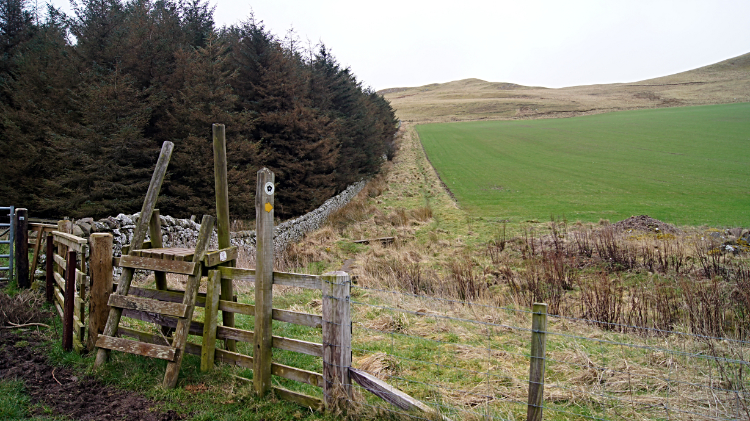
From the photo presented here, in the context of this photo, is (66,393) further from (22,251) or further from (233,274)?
(22,251)

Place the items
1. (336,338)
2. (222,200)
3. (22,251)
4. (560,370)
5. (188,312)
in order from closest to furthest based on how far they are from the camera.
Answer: (336,338), (188,312), (222,200), (560,370), (22,251)

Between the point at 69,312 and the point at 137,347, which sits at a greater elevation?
the point at 69,312

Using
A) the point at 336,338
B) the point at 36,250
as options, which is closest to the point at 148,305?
the point at 336,338

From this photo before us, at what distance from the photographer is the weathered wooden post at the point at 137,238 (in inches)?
205

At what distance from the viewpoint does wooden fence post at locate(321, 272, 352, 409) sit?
168 inches

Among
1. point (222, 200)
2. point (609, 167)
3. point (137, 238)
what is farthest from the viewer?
point (609, 167)

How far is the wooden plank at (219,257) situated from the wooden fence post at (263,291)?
71 centimetres

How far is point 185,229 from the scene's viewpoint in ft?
41.4

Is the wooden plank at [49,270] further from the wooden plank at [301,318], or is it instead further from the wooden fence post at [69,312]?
the wooden plank at [301,318]

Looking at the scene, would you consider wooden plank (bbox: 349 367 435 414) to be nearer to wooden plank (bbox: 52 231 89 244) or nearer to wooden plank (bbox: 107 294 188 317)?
wooden plank (bbox: 107 294 188 317)

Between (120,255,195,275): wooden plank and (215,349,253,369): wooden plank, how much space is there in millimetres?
1045

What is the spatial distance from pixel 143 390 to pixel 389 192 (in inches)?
1041

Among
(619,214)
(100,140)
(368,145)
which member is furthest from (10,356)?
(368,145)

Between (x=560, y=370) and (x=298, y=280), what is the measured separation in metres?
3.47
